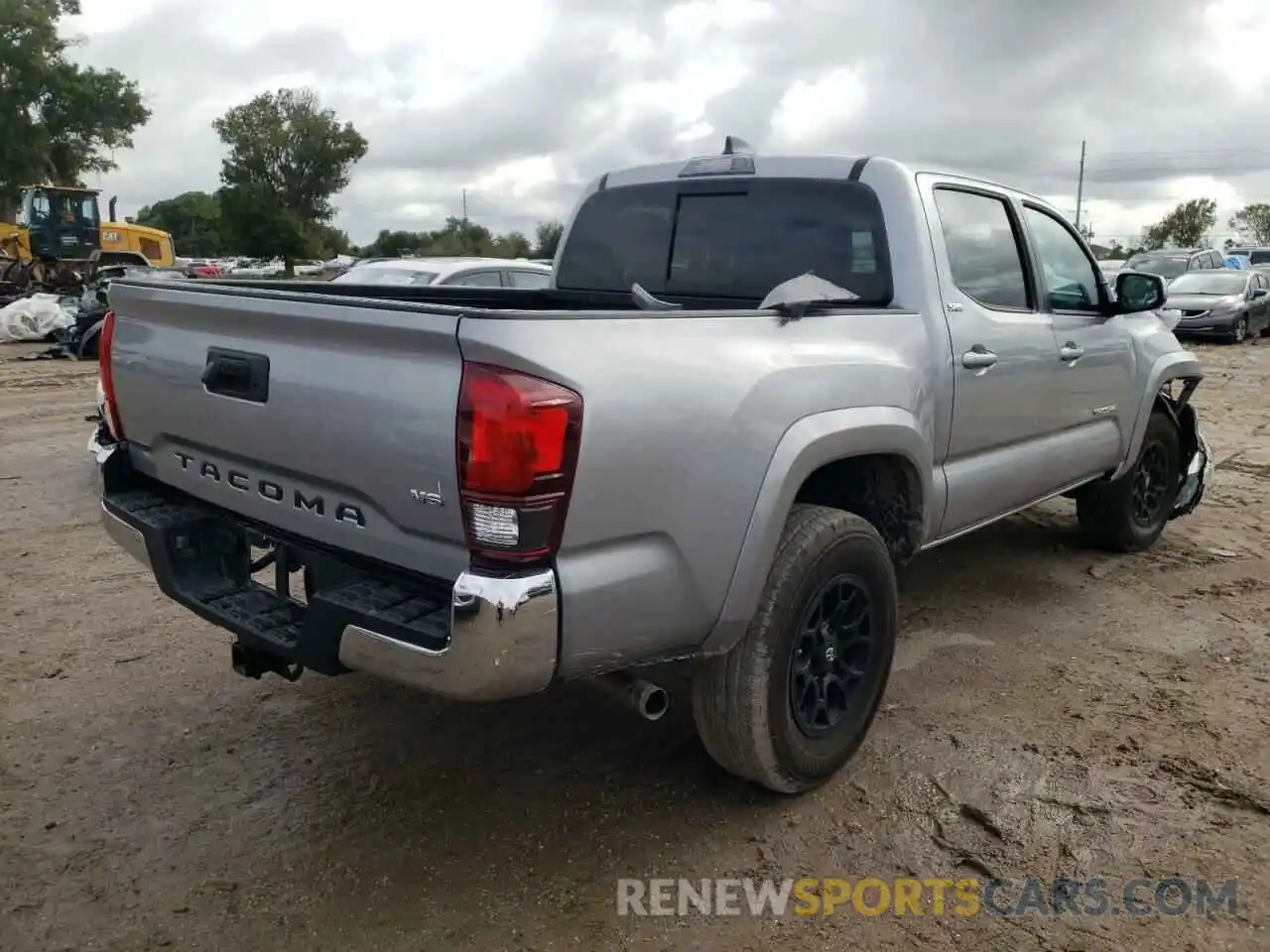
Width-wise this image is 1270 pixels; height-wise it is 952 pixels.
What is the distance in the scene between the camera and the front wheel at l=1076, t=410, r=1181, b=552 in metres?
5.46

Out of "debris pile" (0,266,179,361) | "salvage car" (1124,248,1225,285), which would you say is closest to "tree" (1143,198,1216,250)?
"salvage car" (1124,248,1225,285)

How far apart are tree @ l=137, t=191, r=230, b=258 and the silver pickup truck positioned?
8386 cm

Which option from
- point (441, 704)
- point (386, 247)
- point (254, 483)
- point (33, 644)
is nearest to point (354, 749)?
point (441, 704)

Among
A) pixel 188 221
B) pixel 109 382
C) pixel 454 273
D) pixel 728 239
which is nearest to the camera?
pixel 109 382

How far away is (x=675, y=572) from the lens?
8.50 feet

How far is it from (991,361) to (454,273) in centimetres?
686

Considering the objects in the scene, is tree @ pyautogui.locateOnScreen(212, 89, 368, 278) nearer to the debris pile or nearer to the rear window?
the debris pile

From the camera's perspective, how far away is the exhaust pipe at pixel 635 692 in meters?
2.74

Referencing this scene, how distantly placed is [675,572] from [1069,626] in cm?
281

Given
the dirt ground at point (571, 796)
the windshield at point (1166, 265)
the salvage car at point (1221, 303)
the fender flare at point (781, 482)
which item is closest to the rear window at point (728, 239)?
the fender flare at point (781, 482)

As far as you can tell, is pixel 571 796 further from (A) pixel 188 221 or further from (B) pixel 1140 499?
(A) pixel 188 221

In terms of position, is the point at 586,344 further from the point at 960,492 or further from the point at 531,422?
the point at 960,492

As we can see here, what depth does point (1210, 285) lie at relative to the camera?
19781 mm

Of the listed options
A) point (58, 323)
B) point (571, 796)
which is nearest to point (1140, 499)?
point (571, 796)
